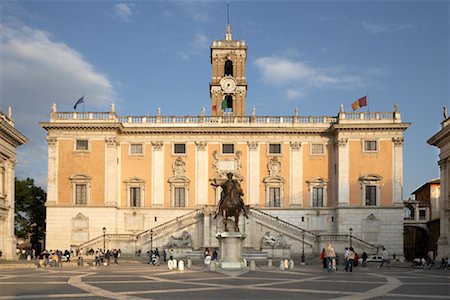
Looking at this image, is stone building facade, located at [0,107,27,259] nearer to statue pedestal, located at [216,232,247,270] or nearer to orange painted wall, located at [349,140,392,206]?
statue pedestal, located at [216,232,247,270]

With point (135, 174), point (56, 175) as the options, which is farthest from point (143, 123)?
point (56, 175)

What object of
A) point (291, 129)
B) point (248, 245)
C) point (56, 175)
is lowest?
point (248, 245)

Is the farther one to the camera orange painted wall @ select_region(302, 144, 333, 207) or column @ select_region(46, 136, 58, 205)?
orange painted wall @ select_region(302, 144, 333, 207)

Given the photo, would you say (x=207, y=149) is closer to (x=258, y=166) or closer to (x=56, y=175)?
(x=258, y=166)

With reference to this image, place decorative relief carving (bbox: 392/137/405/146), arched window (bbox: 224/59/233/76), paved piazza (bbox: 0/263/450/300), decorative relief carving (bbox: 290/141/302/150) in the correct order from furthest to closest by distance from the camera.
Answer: arched window (bbox: 224/59/233/76)
decorative relief carving (bbox: 290/141/302/150)
decorative relief carving (bbox: 392/137/405/146)
paved piazza (bbox: 0/263/450/300)

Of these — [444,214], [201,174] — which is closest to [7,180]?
[201,174]

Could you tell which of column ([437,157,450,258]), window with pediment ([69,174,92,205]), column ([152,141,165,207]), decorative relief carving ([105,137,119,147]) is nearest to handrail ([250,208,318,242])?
column ([152,141,165,207])

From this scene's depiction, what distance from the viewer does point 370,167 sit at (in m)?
58.7

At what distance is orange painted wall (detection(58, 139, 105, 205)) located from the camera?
58219 millimetres

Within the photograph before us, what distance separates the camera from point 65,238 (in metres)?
57.4

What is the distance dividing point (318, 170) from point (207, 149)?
10.8 m

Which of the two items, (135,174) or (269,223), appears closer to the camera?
(269,223)

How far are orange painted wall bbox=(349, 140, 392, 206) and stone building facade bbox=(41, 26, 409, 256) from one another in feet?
0.31

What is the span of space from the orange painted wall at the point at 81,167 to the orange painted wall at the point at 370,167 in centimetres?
2319
